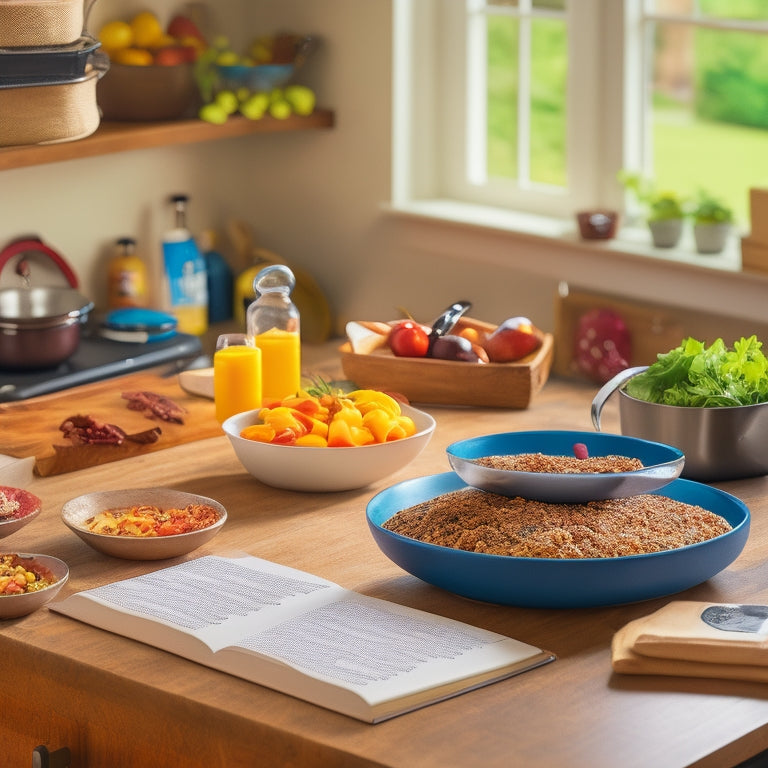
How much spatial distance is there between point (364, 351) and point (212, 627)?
114cm

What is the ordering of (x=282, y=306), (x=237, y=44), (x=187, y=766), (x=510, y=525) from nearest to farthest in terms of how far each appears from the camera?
→ 1. (x=187, y=766)
2. (x=510, y=525)
3. (x=282, y=306)
4. (x=237, y=44)

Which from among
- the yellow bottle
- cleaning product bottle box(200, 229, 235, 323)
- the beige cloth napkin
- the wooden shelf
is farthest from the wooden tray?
cleaning product bottle box(200, 229, 235, 323)

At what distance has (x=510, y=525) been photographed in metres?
1.59

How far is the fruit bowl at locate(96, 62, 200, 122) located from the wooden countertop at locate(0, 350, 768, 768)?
1577 millimetres

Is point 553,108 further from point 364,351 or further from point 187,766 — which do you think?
point 187,766

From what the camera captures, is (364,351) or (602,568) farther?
(364,351)

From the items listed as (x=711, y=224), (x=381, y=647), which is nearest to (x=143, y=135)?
(x=711, y=224)

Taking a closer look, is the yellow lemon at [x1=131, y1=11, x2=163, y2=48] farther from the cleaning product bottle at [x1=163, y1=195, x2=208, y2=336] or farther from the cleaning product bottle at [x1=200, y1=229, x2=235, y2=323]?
the cleaning product bottle at [x1=200, y1=229, x2=235, y2=323]

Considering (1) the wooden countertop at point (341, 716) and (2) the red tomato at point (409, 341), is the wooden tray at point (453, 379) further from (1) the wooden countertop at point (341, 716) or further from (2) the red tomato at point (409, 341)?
(1) the wooden countertop at point (341, 716)

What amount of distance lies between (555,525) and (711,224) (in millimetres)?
1467

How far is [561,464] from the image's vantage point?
1.70 m

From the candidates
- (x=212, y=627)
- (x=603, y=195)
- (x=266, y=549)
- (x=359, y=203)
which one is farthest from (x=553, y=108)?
(x=212, y=627)

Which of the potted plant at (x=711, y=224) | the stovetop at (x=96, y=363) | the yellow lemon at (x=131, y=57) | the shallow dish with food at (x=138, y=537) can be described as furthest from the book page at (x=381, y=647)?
the yellow lemon at (x=131, y=57)

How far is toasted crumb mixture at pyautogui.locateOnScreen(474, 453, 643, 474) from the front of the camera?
65.5 inches
